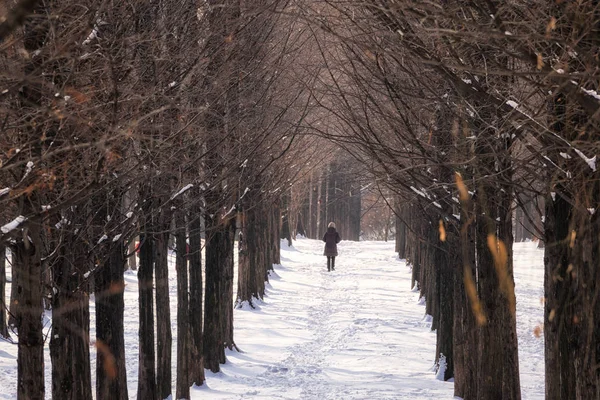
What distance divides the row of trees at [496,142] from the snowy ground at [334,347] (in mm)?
1437

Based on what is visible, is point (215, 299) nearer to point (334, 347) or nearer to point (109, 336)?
point (334, 347)

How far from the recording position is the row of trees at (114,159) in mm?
5738

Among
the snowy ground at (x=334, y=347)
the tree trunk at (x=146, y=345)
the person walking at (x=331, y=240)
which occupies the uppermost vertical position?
the person walking at (x=331, y=240)

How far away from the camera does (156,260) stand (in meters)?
12.6

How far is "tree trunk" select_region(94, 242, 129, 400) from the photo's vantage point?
9859 mm

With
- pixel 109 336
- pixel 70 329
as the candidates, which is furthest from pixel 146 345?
pixel 70 329

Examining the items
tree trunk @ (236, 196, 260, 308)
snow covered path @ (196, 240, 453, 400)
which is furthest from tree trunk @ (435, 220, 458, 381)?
tree trunk @ (236, 196, 260, 308)

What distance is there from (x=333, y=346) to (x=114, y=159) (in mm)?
Answer: 10964

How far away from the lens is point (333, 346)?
17.8 meters

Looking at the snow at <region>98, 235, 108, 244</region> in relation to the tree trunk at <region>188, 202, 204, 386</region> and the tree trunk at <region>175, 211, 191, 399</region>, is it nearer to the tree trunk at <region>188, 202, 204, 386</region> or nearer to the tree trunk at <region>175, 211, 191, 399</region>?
the tree trunk at <region>175, 211, 191, 399</region>

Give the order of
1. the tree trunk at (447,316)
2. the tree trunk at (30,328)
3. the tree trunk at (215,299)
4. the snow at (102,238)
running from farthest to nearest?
1. the tree trunk at (215,299)
2. the tree trunk at (447,316)
3. the snow at (102,238)
4. the tree trunk at (30,328)

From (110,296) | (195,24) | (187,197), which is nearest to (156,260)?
(187,197)

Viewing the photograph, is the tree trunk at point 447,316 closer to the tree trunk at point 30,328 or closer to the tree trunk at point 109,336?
the tree trunk at point 109,336

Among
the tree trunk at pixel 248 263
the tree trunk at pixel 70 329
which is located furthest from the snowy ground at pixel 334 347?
Answer: the tree trunk at pixel 70 329
